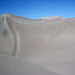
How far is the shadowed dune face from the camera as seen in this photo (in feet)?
4.31

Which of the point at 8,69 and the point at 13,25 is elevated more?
the point at 13,25

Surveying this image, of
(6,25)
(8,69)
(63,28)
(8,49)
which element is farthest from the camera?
(6,25)

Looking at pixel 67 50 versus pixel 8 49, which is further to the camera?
pixel 8 49

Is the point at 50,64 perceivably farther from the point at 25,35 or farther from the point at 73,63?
the point at 25,35

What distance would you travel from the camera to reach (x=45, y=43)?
160cm

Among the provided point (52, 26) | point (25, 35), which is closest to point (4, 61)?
point (25, 35)

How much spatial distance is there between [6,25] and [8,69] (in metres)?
1.11

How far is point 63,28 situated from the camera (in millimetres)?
1686

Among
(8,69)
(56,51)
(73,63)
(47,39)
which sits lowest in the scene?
(8,69)

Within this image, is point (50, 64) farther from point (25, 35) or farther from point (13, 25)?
point (13, 25)

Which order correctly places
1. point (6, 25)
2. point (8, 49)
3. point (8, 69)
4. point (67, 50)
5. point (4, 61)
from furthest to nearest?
1. point (6, 25)
2. point (8, 49)
3. point (67, 50)
4. point (4, 61)
5. point (8, 69)

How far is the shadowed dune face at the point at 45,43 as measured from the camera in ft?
4.31

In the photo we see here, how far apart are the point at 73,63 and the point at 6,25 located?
136 cm

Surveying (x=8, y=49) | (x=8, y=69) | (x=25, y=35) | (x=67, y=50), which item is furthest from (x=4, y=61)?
(x=67, y=50)
